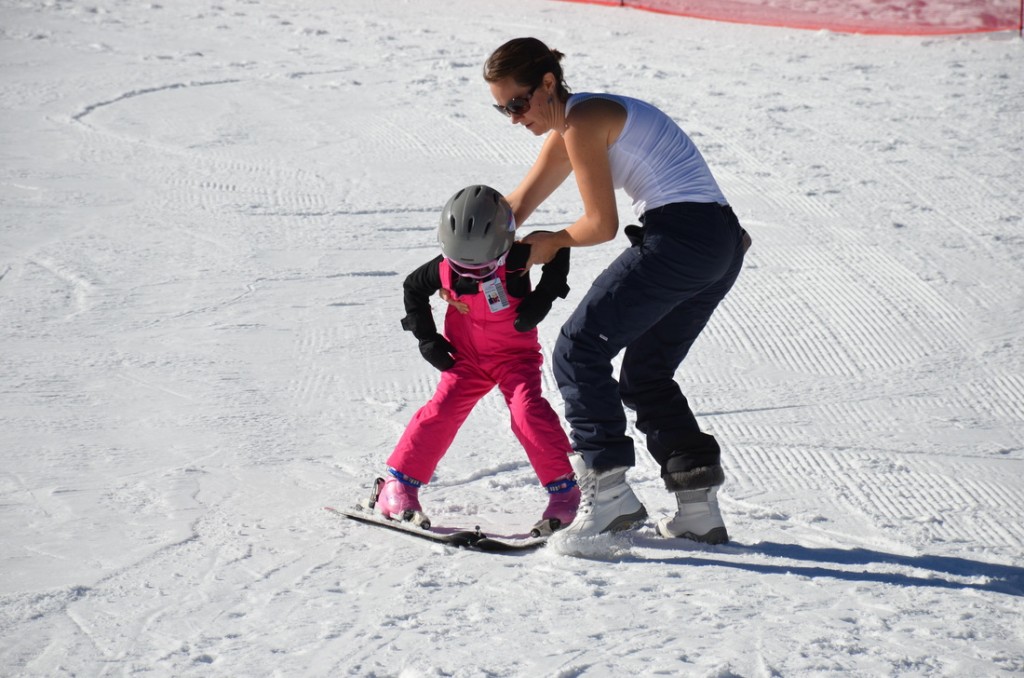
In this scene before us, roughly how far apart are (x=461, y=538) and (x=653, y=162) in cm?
125

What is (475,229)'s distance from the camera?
11.3ft

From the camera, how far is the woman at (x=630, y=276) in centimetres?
331

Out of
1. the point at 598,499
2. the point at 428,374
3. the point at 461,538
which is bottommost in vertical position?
the point at 428,374

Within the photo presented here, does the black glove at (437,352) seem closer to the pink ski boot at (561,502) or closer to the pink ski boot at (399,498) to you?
the pink ski boot at (399,498)

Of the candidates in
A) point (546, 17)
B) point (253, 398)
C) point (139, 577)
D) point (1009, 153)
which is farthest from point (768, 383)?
point (546, 17)

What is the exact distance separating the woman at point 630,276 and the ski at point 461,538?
170mm

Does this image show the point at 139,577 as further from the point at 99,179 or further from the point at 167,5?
the point at 167,5

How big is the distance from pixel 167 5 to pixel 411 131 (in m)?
4.75

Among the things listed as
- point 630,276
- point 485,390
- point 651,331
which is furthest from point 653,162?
point 485,390

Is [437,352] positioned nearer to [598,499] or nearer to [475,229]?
[475,229]

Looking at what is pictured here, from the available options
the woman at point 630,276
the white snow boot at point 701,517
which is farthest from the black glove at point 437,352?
the white snow boot at point 701,517

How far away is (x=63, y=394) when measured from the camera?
15.2ft

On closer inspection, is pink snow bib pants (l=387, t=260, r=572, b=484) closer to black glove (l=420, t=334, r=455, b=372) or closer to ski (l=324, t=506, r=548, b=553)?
black glove (l=420, t=334, r=455, b=372)

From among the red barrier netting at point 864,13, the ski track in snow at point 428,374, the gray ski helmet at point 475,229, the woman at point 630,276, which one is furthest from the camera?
the red barrier netting at point 864,13
